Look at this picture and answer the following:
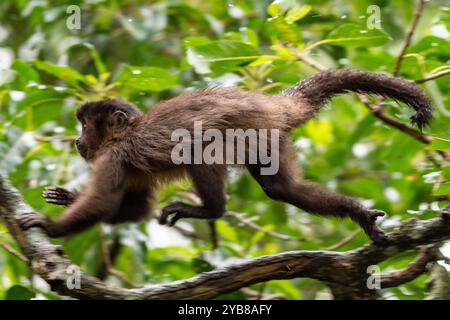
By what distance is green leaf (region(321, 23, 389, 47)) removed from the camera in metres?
5.88

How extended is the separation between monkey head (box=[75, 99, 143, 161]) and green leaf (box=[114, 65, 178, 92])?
8.3 inches

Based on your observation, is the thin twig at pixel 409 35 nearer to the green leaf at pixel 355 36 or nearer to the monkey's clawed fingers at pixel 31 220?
the green leaf at pixel 355 36

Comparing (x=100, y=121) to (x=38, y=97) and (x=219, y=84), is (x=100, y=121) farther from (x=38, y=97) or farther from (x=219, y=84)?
(x=219, y=84)

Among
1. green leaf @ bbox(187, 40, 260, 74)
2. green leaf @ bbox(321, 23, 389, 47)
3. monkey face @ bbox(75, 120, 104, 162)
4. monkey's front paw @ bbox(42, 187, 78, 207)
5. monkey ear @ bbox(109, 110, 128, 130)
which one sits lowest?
monkey's front paw @ bbox(42, 187, 78, 207)

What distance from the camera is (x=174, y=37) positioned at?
842cm

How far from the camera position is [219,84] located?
6.25 meters

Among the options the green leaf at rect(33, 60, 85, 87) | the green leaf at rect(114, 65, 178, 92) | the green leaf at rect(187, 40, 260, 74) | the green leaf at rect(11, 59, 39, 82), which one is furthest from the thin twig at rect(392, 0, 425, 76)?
the green leaf at rect(11, 59, 39, 82)

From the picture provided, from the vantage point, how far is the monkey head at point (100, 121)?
5996 mm

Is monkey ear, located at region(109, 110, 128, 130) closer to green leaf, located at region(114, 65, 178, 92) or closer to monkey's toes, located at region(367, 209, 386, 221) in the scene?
green leaf, located at region(114, 65, 178, 92)

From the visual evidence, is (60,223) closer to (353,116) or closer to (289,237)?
(289,237)

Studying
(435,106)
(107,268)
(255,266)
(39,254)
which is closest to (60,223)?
(39,254)

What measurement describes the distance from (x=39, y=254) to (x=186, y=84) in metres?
3.72

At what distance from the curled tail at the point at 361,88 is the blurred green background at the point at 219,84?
23cm

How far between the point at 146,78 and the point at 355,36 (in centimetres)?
165
